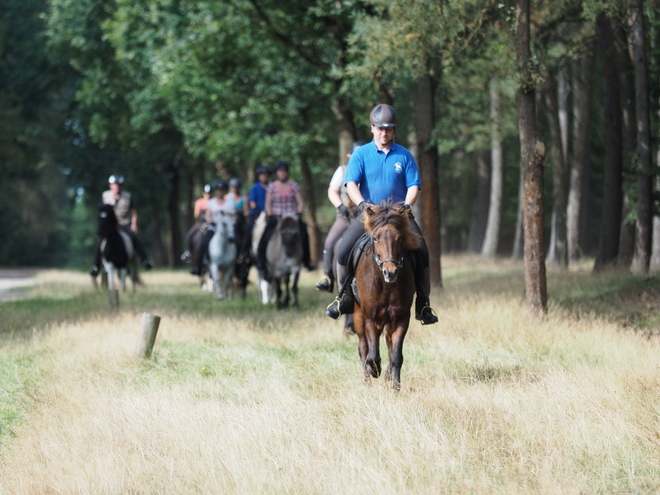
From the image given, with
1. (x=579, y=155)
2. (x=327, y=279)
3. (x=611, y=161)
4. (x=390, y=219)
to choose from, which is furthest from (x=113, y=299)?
(x=579, y=155)

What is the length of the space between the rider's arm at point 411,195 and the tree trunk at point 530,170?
4092mm

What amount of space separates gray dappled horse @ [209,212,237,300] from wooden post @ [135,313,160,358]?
32.9ft

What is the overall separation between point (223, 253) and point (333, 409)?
13.9 m

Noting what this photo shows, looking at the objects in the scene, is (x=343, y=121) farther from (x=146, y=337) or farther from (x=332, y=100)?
(x=146, y=337)

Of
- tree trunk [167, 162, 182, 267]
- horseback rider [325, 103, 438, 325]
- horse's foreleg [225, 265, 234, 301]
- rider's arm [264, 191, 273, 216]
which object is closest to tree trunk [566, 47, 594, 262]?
horse's foreleg [225, 265, 234, 301]

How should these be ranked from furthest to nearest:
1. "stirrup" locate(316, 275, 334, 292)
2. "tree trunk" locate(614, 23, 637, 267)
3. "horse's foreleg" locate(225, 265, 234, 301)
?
1. "horse's foreleg" locate(225, 265, 234, 301)
2. "tree trunk" locate(614, 23, 637, 267)
3. "stirrup" locate(316, 275, 334, 292)

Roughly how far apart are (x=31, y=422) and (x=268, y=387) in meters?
2.22

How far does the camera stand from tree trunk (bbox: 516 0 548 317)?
13.3 metres

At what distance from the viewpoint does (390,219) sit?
29.6ft

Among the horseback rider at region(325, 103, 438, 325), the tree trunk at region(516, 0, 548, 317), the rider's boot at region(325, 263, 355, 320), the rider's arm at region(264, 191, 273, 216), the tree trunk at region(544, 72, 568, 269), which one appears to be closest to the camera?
the horseback rider at region(325, 103, 438, 325)

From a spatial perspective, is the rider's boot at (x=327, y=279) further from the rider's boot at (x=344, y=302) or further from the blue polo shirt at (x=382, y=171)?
the blue polo shirt at (x=382, y=171)

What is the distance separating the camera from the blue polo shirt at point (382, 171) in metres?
9.74

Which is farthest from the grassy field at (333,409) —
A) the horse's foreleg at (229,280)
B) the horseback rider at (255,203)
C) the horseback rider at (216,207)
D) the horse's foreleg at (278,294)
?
the horseback rider at (216,207)

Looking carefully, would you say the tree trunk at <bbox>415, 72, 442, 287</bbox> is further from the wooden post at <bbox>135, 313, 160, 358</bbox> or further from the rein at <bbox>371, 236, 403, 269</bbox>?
the rein at <bbox>371, 236, 403, 269</bbox>
